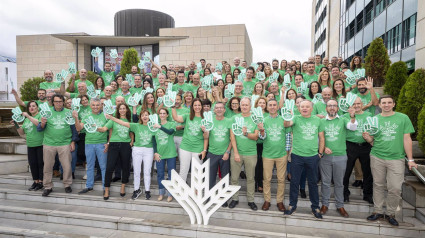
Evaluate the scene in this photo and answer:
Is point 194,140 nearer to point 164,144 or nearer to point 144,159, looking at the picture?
point 164,144

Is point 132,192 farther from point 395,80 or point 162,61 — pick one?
point 162,61

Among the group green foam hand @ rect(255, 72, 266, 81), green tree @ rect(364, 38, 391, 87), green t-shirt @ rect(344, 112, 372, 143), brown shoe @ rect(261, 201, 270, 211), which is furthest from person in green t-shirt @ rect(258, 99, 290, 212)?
green tree @ rect(364, 38, 391, 87)

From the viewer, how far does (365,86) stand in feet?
16.4

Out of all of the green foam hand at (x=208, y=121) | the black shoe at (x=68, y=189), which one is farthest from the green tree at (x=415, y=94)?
the black shoe at (x=68, y=189)

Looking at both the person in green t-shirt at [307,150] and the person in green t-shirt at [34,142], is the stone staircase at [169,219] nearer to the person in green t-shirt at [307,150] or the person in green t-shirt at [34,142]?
the person in green t-shirt at [307,150]

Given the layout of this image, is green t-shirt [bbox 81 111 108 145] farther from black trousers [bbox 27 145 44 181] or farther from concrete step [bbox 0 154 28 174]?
concrete step [bbox 0 154 28 174]

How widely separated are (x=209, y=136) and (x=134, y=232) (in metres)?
2.05

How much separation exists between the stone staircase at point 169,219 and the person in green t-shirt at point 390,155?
28cm

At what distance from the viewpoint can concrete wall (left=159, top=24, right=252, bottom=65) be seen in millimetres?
19125

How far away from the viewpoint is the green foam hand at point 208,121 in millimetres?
4500

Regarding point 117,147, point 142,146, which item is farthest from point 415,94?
point 117,147

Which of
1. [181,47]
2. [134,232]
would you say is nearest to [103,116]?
[134,232]

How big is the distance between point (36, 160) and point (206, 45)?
612 inches

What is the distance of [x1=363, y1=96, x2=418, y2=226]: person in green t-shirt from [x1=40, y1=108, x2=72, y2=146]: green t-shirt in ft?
18.3
